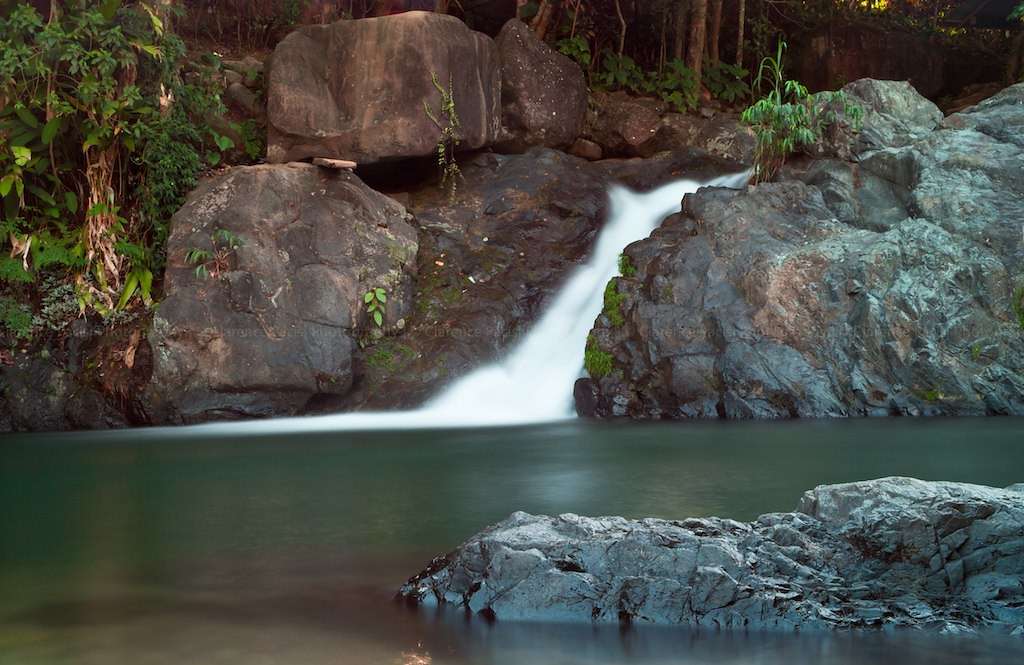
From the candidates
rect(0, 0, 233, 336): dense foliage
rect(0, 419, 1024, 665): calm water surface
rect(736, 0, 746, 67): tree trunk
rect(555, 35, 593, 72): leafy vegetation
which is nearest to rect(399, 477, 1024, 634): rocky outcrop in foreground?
rect(0, 419, 1024, 665): calm water surface

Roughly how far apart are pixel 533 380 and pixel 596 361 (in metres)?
0.92

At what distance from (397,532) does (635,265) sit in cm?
741

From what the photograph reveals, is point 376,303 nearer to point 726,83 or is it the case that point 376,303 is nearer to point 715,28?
point 726,83

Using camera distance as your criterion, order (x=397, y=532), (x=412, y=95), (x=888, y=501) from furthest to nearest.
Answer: (x=412, y=95) < (x=397, y=532) < (x=888, y=501)

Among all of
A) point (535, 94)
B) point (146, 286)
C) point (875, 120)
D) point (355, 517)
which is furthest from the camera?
point (535, 94)

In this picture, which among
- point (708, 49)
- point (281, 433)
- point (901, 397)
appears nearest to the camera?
point (281, 433)

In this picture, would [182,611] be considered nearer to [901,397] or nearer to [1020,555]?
[1020,555]

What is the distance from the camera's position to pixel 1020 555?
3.62 m

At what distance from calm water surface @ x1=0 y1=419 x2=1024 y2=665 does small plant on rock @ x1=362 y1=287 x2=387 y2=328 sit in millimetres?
2736

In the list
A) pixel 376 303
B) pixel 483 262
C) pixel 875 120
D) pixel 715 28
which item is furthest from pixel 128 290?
pixel 715 28

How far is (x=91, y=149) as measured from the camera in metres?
12.8

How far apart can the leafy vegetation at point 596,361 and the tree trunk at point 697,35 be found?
27.7ft

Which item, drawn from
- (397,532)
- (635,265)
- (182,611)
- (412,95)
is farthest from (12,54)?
(182,611)

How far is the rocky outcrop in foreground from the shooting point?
11.8 ft
